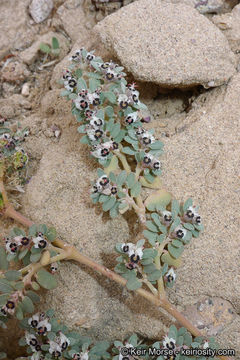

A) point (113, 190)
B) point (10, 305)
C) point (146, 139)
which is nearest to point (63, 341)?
point (10, 305)

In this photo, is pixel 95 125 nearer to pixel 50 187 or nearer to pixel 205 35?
pixel 50 187

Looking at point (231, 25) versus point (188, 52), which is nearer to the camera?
point (188, 52)

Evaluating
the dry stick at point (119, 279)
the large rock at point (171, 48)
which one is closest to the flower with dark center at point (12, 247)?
the dry stick at point (119, 279)

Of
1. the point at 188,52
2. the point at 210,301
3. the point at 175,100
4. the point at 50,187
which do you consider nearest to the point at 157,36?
the point at 188,52

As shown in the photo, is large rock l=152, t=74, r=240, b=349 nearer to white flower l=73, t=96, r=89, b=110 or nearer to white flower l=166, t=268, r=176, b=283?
white flower l=166, t=268, r=176, b=283

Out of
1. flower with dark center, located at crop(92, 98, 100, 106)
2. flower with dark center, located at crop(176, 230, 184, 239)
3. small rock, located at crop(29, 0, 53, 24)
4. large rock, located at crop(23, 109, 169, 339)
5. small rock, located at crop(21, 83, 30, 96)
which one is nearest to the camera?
flower with dark center, located at crop(176, 230, 184, 239)

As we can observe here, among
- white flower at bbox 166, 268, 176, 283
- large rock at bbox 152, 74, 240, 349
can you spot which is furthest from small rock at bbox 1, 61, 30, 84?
white flower at bbox 166, 268, 176, 283

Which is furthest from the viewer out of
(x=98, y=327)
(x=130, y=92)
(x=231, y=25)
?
(x=231, y=25)
